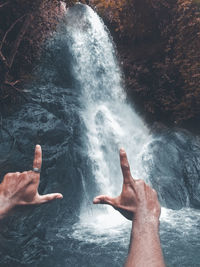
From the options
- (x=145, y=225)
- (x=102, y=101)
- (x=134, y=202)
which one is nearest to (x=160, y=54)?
(x=102, y=101)

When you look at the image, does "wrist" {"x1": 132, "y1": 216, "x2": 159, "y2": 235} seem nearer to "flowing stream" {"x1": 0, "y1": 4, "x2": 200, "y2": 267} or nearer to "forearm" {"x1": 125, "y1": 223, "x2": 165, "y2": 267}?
"forearm" {"x1": 125, "y1": 223, "x2": 165, "y2": 267}

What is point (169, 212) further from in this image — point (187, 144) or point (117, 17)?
point (117, 17)

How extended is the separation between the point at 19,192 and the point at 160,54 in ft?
27.5

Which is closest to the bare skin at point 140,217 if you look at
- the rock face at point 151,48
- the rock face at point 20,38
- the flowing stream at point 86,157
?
the flowing stream at point 86,157

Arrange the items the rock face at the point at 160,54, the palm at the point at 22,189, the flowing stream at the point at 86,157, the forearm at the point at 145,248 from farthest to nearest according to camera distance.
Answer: the rock face at the point at 160,54
the flowing stream at the point at 86,157
the palm at the point at 22,189
the forearm at the point at 145,248

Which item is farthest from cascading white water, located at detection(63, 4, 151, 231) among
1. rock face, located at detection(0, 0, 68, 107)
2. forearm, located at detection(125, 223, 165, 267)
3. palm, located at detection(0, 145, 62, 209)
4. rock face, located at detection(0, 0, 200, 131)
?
forearm, located at detection(125, 223, 165, 267)

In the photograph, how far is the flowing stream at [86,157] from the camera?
4402 millimetres

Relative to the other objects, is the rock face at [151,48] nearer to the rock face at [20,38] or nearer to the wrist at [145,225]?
the rock face at [20,38]

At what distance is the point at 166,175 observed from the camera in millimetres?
6930

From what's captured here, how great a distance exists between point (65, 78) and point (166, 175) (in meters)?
4.35

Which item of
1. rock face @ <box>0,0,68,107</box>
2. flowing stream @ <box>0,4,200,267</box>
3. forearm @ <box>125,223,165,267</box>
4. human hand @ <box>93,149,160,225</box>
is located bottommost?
forearm @ <box>125,223,165,267</box>

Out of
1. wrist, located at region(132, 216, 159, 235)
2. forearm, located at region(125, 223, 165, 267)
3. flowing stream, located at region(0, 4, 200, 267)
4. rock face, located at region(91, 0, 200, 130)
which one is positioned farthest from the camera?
rock face, located at region(91, 0, 200, 130)

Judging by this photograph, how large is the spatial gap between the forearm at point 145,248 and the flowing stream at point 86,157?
9.09 feet

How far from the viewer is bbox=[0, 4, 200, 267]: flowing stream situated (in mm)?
4402
